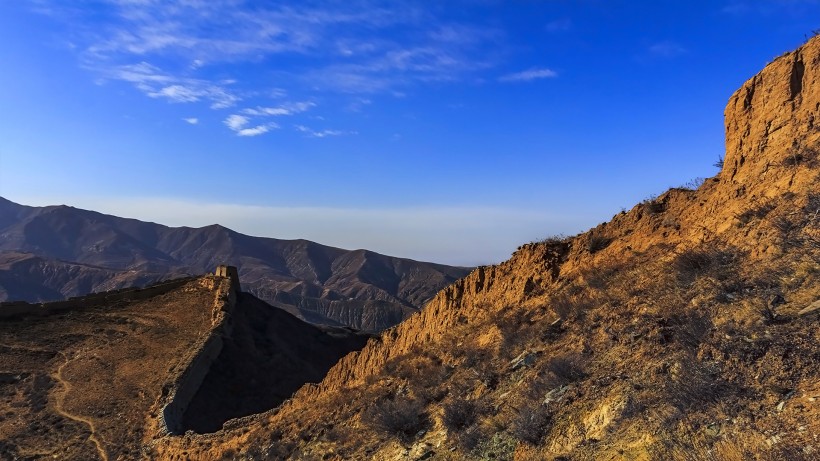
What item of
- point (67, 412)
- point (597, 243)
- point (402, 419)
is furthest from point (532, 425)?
point (67, 412)

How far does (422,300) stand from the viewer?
157m

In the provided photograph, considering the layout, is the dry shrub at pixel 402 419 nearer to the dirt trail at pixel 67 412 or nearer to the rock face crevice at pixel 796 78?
the rock face crevice at pixel 796 78

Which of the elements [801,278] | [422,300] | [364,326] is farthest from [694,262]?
[422,300]

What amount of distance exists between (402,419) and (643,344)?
5.36 metres

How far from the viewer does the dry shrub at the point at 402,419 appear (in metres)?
10.9

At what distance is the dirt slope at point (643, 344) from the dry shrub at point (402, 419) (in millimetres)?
46

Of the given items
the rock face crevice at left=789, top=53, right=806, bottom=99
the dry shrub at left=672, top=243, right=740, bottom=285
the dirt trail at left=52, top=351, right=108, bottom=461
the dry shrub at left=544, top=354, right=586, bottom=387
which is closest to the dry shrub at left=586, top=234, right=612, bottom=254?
the dry shrub at left=672, top=243, right=740, bottom=285

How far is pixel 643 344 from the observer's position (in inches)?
341

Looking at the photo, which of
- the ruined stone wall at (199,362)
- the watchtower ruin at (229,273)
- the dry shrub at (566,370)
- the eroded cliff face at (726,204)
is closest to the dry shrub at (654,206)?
the eroded cliff face at (726,204)

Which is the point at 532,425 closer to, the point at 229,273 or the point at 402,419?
the point at 402,419

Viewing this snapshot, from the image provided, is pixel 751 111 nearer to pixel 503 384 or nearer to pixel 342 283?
pixel 503 384

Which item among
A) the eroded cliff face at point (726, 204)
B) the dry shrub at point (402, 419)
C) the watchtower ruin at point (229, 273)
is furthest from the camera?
the watchtower ruin at point (229, 273)

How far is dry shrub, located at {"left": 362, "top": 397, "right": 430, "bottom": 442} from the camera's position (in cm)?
1094

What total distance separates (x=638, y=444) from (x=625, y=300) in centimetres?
524
